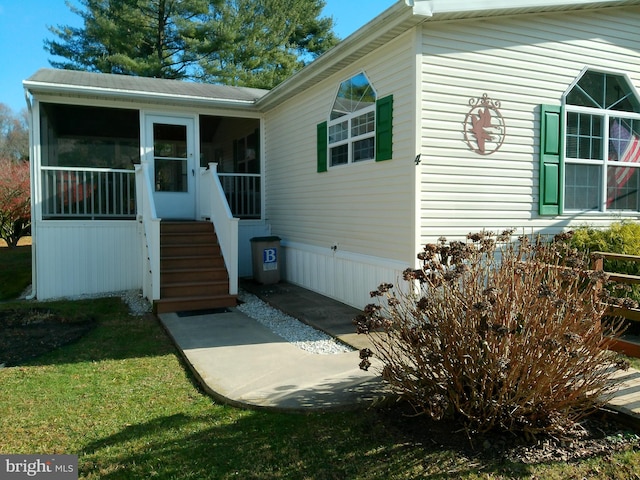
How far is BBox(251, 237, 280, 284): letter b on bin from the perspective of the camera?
30.7 ft

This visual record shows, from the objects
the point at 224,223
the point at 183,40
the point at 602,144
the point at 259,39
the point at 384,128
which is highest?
the point at 259,39

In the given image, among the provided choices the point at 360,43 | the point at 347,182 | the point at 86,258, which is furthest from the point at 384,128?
the point at 86,258

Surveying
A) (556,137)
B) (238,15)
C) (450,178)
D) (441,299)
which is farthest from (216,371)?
(238,15)

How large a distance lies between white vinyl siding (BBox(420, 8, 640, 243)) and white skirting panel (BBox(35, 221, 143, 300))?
19.5 ft

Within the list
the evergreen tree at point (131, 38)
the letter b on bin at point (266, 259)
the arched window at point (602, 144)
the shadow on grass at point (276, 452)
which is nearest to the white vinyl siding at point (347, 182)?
the letter b on bin at point (266, 259)

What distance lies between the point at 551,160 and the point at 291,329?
13.7 feet

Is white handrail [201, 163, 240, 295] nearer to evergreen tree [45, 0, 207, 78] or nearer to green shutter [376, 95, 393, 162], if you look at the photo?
green shutter [376, 95, 393, 162]

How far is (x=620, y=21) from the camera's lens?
278 inches

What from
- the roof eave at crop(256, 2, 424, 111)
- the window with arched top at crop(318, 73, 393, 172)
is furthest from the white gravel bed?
the roof eave at crop(256, 2, 424, 111)

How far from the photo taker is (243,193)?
1085cm

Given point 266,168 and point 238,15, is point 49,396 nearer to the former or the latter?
point 266,168

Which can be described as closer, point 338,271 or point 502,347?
point 502,347

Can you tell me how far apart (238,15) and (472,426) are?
2173 centimetres

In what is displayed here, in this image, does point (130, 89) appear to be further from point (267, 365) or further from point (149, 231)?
point (267, 365)
